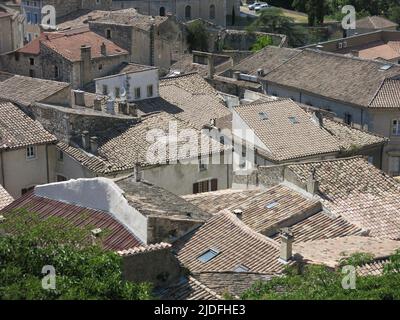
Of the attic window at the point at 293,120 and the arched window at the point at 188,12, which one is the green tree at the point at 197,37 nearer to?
the arched window at the point at 188,12

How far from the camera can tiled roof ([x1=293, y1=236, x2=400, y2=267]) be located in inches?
959

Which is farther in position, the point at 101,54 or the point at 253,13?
the point at 253,13

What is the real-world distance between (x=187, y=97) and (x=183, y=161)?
14.0 metres

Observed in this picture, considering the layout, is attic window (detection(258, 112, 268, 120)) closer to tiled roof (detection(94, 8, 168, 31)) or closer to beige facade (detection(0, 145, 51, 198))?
beige facade (detection(0, 145, 51, 198))

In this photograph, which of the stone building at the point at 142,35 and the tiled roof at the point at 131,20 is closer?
the stone building at the point at 142,35

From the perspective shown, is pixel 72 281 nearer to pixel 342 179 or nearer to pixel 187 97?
pixel 342 179

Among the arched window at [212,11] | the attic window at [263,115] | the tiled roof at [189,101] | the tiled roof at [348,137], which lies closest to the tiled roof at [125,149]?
the attic window at [263,115]

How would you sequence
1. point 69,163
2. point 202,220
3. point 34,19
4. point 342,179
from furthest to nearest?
point 34,19
point 69,163
point 342,179
point 202,220

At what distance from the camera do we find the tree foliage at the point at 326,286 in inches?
701

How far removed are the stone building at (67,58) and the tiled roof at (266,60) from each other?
29.9ft

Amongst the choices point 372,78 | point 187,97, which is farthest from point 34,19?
point 372,78

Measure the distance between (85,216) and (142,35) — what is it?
33938 millimetres

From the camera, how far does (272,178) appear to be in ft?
108
